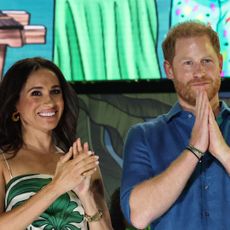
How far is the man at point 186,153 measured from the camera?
160 centimetres

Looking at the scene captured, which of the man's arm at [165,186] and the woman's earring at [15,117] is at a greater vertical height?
the woman's earring at [15,117]

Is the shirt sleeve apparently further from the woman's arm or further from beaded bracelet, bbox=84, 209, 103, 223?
beaded bracelet, bbox=84, 209, 103, 223

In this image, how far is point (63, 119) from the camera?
7.22 ft

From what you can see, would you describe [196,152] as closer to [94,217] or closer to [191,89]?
[191,89]

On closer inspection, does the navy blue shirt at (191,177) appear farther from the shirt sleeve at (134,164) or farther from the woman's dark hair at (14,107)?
the woman's dark hair at (14,107)

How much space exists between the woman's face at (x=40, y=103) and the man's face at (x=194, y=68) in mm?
538

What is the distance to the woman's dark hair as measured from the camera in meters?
2.11

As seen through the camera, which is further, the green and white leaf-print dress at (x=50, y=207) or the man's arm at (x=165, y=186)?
the green and white leaf-print dress at (x=50, y=207)

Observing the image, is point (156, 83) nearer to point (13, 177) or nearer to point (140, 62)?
point (140, 62)

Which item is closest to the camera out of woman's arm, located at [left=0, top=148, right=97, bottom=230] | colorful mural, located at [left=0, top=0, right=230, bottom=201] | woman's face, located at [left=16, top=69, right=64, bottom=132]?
woman's arm, located at [left=0, top=148, right=97, bottom=230]

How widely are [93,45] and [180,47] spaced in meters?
1.23

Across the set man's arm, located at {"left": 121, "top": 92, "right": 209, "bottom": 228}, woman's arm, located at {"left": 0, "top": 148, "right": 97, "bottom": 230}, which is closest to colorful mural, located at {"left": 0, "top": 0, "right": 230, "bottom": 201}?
woman's arm, located at {"left": 0, "top": 148, "right": 97, "bottom": 230}

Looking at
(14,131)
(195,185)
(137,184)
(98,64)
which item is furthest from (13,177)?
(98,64)

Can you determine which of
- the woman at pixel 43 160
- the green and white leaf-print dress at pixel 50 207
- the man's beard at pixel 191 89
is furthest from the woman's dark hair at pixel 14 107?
the man's beard at pixel 191 89
